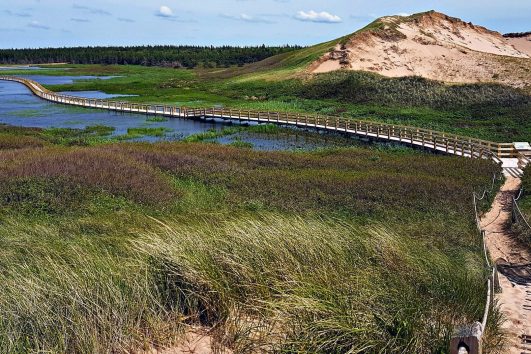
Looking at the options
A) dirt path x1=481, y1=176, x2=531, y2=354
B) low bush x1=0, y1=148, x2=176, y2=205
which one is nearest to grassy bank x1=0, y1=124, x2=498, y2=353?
dirt path x1=481, y1=176, x2=531, y2=354

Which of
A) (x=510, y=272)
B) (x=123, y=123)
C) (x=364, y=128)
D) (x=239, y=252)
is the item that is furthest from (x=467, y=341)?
(x=123, y=123)

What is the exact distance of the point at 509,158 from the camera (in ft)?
98.3

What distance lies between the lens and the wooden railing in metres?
31.4

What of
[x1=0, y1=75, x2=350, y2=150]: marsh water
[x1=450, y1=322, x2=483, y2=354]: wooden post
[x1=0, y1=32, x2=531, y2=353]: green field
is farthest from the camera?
[x1=0, y1=75, x2=350, y2=150]: marsh water

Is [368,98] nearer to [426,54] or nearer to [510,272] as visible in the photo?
[426,54]

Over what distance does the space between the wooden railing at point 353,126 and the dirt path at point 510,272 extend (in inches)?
382

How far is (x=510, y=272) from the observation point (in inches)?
528

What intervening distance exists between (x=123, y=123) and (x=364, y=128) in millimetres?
24924

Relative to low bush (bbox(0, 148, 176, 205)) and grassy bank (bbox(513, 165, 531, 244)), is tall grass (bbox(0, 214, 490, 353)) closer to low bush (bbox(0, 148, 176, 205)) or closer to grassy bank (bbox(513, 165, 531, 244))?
grassy bank (bbox(513, 165, 531, 244))

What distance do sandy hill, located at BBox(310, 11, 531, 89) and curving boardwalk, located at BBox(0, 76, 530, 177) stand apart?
83.6 ft

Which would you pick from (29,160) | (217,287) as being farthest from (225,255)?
(29,160)

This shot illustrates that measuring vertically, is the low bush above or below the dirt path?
above

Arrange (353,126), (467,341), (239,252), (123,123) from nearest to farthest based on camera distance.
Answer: (467,341), (239,252), (353,126), (123,123)

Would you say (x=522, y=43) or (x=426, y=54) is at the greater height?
(x=522, y=43)
